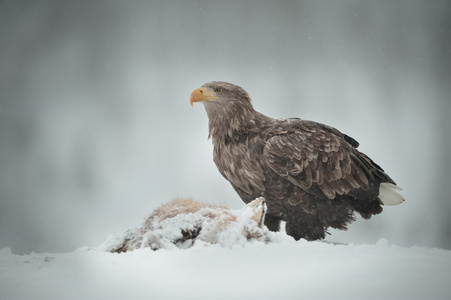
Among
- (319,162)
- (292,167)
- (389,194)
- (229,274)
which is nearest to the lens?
(229,274)

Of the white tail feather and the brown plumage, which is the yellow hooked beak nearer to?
the brown plumage

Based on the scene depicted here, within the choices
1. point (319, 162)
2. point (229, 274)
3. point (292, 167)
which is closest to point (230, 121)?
point (292, 167)

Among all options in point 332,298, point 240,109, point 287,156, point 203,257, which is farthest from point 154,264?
point 240,109

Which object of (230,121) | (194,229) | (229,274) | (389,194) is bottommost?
(229,274)

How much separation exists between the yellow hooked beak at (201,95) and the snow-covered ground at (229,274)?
2968 millimetres

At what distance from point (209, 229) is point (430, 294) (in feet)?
5.43

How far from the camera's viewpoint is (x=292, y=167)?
5.28m

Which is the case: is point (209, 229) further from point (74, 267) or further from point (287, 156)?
point (287, 156)

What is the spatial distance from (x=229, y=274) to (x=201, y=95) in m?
3.51

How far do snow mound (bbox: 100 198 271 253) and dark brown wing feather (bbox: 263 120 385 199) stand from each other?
1.80 metres

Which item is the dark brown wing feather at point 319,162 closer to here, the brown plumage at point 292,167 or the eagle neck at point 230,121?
the brown plumage at point 292,167

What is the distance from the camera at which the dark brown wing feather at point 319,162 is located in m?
5.29

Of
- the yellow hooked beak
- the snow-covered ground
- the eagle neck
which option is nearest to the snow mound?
the snow-covered ground

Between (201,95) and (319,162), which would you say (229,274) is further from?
(201,95)
